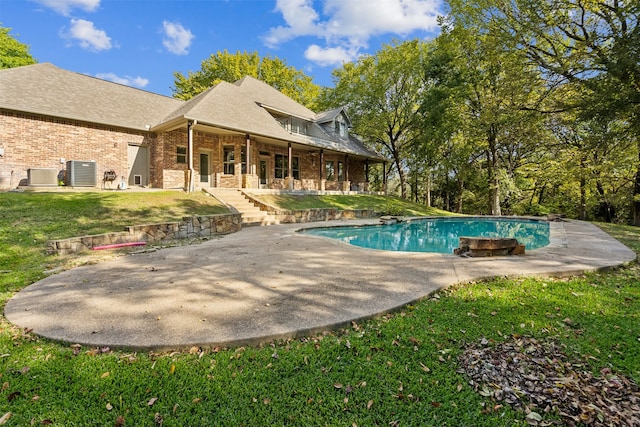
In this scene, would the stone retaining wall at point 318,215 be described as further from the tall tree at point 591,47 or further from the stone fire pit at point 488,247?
the tall tree at point 591,47

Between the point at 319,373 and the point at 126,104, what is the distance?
17.9 m

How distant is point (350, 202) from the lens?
19.1 meters

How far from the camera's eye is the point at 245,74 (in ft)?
94.1

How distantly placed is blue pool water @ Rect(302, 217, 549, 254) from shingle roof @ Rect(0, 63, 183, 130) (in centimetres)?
1095

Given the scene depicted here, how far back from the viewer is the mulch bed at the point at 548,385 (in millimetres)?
2004

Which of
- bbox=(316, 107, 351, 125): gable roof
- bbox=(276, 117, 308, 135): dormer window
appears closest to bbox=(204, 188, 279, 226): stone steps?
bbox=(276, 117, 308, 135): dormer window

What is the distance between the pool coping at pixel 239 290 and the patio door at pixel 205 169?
1004 cm

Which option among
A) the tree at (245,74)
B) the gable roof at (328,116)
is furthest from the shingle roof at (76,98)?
the tree at (245,74)

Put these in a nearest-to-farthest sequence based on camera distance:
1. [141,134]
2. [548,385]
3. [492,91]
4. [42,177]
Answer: [548,385]
[42,177]
[141,134]
[492,91]

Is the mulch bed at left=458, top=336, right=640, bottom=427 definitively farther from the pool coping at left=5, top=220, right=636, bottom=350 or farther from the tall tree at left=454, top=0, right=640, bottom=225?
the tall tree at left=454, top=0, right=640, bottom=225

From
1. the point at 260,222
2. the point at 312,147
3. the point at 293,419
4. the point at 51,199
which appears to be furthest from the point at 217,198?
the point at 293,419

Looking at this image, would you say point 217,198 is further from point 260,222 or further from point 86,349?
point 86,349

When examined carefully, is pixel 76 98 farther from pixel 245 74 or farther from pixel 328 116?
pixel 245 74

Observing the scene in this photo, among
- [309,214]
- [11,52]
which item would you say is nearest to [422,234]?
[309,214]
